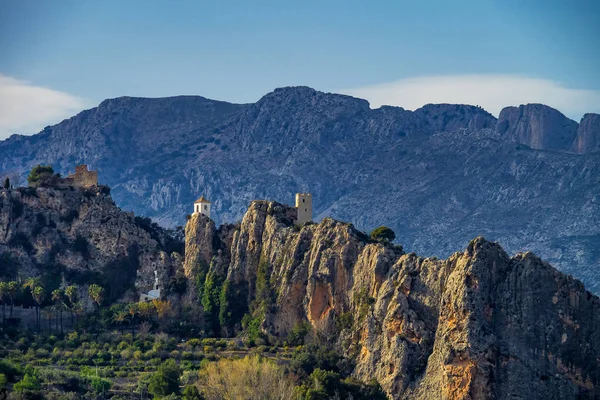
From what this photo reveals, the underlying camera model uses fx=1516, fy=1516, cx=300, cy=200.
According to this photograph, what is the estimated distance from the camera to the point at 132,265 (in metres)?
136

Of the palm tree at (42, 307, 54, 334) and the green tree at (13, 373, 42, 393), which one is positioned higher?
the palm tree at (42, 307, 54, 334)

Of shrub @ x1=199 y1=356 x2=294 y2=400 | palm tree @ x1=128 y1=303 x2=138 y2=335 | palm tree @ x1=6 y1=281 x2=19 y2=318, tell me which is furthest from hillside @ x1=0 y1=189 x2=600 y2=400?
shrub @ x1=199 y1=356 x2=294 y2=400

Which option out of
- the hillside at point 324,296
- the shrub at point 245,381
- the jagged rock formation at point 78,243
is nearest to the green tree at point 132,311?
the hillside at point 324,296

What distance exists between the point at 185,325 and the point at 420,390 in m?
29.4

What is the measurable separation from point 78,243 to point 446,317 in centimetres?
4451

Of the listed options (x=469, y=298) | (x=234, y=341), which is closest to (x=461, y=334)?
(x=469, y=298)

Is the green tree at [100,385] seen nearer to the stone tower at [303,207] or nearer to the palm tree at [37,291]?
the palm tree at [37,291]

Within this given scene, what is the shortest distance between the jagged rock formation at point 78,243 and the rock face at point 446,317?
1735cm

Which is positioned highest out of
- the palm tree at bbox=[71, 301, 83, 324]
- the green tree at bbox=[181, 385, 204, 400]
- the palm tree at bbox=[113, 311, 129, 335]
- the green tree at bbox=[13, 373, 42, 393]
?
the palm tree at bbox=[71, 301, 83, 324]

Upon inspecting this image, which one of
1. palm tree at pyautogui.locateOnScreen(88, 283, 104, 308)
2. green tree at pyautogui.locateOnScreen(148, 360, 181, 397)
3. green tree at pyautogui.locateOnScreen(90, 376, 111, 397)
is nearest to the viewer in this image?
green tree at pyautogui.locateOnScreen(90, 376, 111, 397)

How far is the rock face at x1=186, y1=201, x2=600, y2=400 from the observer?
99.7 metres

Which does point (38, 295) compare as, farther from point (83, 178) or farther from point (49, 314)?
point (83, 178)

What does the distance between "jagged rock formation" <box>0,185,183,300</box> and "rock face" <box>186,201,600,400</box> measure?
56.9 ft

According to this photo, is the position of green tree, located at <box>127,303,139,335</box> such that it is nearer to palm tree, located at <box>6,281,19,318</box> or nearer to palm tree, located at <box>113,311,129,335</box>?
palm tree, located at <box>113,311,129,335</box>
